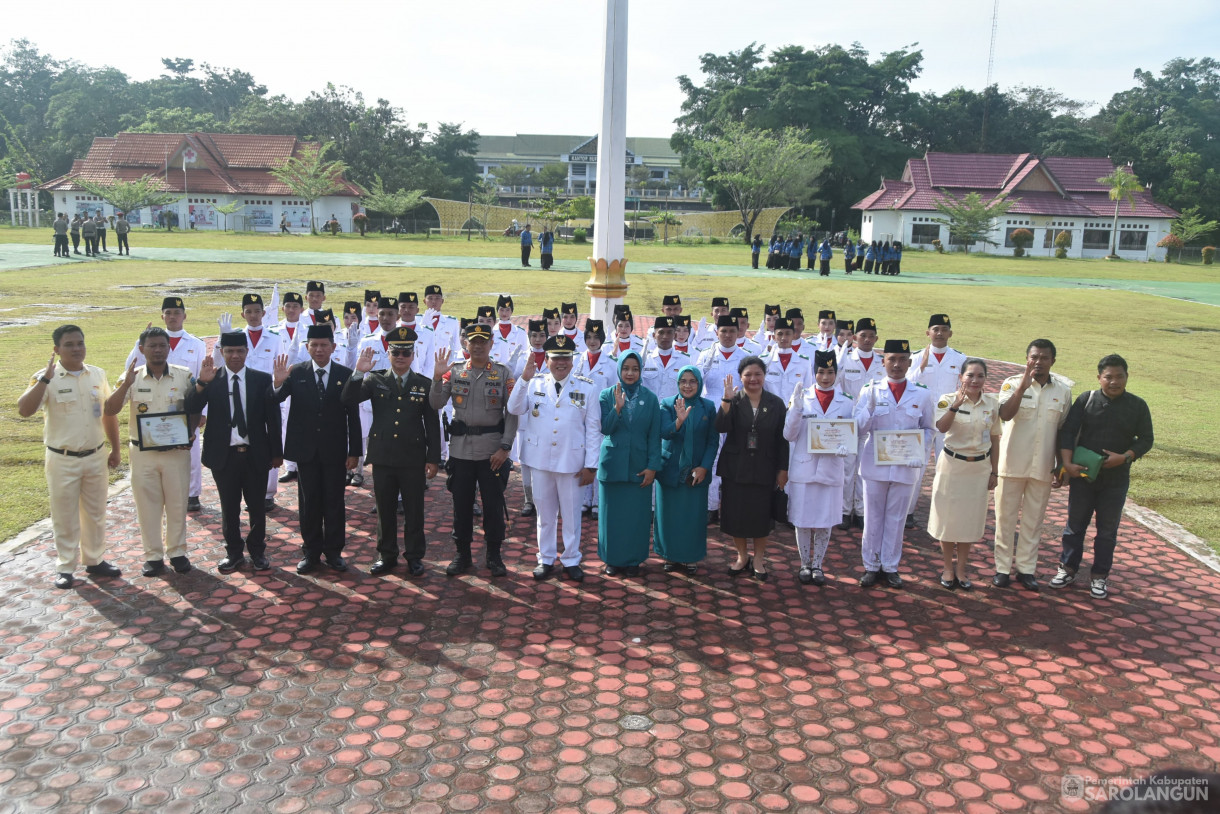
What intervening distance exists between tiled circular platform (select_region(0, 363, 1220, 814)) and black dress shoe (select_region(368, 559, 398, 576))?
0.29ft

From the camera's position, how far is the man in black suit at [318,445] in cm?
631

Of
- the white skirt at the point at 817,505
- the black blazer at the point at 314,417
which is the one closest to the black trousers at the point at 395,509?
the black blazer at the point at 314,417

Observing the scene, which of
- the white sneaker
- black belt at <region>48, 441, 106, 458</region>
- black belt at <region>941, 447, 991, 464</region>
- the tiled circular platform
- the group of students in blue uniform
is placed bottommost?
the tiled circular platform

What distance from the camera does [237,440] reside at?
6316 millimetres

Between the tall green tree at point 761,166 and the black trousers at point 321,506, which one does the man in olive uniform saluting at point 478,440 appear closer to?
the black trousers at point 321,506

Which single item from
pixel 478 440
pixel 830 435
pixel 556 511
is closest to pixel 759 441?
pixel 830 435

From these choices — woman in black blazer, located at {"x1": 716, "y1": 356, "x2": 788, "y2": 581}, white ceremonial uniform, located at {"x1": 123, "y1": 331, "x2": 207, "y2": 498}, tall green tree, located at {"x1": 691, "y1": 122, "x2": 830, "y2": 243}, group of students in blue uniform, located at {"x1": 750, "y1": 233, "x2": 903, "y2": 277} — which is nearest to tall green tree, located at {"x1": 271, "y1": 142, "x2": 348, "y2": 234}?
tall green tree, located at {"x1": 691, "y1": 122, "x2": 830, "y2": 243}

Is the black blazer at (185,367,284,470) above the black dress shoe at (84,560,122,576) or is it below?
above

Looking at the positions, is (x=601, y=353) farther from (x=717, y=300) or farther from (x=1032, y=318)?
(x=1032, y=318)

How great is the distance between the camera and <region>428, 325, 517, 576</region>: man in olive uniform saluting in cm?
639

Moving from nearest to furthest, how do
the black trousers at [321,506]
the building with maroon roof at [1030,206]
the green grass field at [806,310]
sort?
1. the black trousers at [321,506]
2. the green grass field at [806,310]
3. the building with maroon roof at [1030,206]

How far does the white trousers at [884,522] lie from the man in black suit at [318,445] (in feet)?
12.5

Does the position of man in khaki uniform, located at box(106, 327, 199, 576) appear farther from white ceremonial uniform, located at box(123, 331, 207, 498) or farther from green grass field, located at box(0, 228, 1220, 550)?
green grass field, located at box(0, 228, 1220, 550)

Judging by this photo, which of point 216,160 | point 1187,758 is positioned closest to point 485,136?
point 216,160
